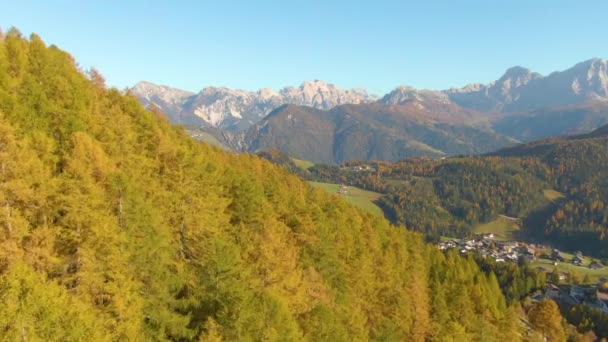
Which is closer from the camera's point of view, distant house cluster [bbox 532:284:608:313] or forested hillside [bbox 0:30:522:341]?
forested hillside [bbox 0:30:522:341]

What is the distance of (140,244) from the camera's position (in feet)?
93.7

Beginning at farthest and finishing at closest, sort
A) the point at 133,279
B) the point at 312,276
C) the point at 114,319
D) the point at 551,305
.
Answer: the point at 551,305
the point at 312,276
the point at 133,279
the point at 114,319

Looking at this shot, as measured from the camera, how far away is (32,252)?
2338cm

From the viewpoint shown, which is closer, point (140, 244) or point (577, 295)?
point (140, 244)

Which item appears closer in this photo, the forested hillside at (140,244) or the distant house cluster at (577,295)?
the forested hillside at (140,244)

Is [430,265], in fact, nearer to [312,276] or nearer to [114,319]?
[312,276]

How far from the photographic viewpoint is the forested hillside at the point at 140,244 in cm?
2348

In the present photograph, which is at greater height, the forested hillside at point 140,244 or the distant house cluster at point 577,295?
the forested hillside at point 140,244

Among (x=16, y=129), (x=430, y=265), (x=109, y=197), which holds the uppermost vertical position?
(x=16, y=129)

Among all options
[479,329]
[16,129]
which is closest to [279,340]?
[16,129]

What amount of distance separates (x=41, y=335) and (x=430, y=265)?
91.2 metres

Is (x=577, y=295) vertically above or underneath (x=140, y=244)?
underneath

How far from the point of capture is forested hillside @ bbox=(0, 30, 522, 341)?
2348 centimetres

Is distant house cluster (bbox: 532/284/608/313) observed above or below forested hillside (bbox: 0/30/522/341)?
below
